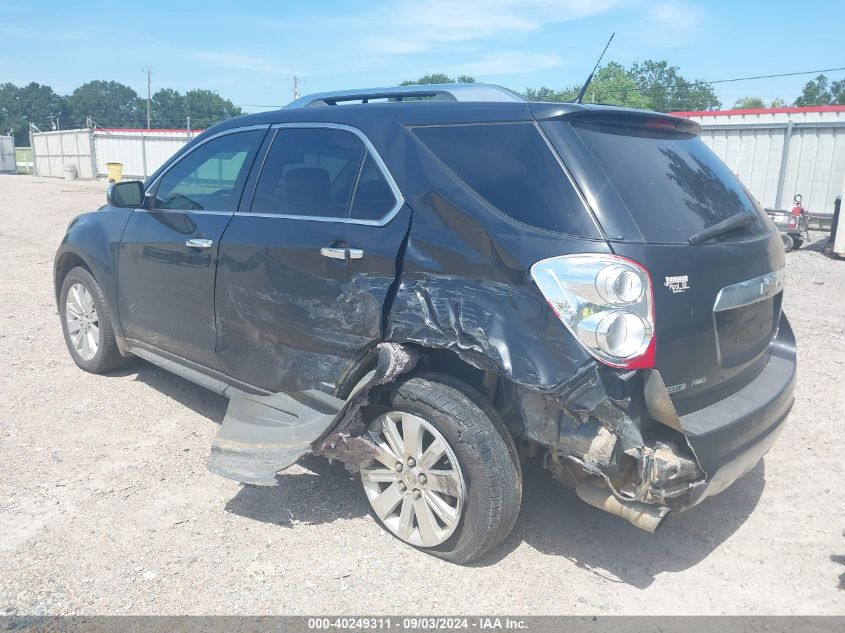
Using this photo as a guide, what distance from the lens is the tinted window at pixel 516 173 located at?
270cm

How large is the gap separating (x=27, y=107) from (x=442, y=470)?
4181 inches

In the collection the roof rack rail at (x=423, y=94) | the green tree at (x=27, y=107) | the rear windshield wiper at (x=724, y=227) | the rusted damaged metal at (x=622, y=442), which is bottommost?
the rusted damaged metal at (x=622, y=442)

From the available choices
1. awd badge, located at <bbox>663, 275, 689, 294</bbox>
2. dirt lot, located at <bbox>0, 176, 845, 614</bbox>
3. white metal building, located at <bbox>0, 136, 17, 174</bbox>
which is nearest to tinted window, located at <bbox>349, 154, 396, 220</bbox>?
awd badge, located at <bbox>663, 275, 689, 294</bbox>

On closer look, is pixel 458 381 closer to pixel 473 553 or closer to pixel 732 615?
pixel 473 553

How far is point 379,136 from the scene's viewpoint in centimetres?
330

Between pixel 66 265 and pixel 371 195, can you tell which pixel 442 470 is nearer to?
pixel 371 195

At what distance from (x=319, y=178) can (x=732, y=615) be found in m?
2.76

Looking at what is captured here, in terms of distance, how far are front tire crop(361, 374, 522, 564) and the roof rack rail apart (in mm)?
1370

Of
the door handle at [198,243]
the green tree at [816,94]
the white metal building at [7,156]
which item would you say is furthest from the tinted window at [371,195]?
the green tree at [816,94]

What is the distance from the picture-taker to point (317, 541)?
3.27 metres

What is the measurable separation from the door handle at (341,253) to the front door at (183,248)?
2.93 ft

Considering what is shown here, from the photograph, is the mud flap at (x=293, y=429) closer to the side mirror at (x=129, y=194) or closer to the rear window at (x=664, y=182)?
the rear window at (x=664, y=182)

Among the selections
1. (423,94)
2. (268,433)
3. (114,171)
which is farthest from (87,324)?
(114,171)

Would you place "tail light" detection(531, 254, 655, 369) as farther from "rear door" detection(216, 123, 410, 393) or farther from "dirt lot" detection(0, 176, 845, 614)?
"dirt lot" detection(0, 176, 845, 614)
